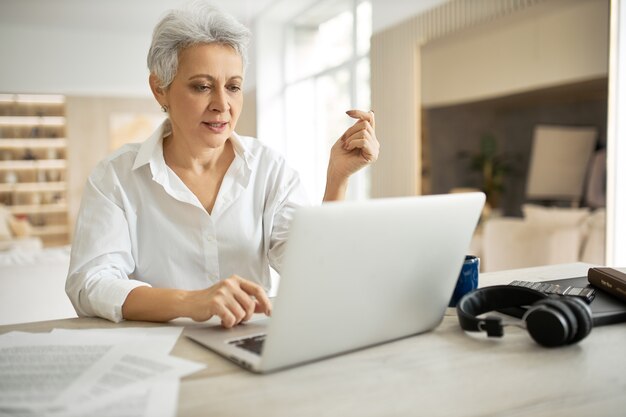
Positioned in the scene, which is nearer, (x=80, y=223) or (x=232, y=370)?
(x=232, y=370)

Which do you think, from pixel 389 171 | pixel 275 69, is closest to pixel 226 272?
pixel 389 171

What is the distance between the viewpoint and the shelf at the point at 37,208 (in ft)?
30.1

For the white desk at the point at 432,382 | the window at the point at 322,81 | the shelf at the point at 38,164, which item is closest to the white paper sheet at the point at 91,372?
the white desk at the point at 432,382

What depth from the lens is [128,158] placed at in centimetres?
148

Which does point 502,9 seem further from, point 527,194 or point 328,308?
point 328,308

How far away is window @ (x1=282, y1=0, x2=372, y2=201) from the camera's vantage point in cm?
616

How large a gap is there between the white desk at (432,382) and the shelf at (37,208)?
9.21m

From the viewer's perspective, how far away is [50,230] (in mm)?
9297

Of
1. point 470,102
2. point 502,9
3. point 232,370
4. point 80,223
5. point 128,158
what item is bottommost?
point 232,370

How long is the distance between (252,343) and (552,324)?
0.47 meters

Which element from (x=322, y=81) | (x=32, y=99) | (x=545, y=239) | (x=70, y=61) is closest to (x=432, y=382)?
(x=545, y=239)

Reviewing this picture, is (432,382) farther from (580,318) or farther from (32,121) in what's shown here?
(32,121)

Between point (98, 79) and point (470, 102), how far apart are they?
227 inches

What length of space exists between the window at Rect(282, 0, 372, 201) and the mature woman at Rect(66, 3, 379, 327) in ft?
14.1
